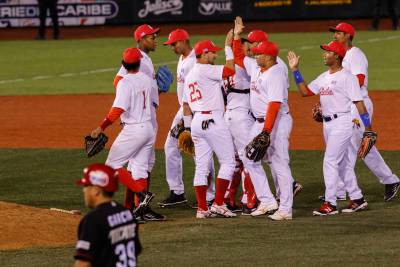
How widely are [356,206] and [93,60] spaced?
61.2ft

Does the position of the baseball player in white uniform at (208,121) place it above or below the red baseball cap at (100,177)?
below

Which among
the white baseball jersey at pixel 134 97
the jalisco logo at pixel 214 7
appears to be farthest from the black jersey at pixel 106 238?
the jalisco logo at pixel 214 7

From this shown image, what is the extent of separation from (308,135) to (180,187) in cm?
542

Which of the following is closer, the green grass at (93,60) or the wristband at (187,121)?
the wristband at (187,121)

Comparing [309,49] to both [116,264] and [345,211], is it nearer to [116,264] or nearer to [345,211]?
[345,211]

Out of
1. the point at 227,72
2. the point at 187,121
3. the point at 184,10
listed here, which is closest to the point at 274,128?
the point at 227,72

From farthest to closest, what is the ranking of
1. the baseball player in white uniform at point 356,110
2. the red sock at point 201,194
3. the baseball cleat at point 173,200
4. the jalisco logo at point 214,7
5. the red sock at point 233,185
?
1. the jalisco logo at point 214,7
2. the baseball cleat at point 173,200
3. the red sock at point 233,185
4. the baseball player in white uniform at point 356,110
5. the red sock at point 201,194

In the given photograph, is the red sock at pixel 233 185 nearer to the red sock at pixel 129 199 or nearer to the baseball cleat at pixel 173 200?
the baseball cleat at pixel 173 200

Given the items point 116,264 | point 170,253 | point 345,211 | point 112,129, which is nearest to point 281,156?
point 345,211

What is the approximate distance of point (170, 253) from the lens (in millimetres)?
10398

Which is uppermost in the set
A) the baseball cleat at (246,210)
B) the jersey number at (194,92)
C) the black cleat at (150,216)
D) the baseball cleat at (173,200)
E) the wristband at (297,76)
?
the wristband at (297,76)

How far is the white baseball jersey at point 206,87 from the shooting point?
1214 centimetres

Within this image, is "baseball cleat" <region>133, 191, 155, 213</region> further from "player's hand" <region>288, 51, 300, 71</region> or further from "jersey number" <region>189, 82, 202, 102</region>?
"player's hand" <region>288, 51, 300, 71</region>

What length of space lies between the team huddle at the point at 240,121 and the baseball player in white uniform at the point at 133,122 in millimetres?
11
